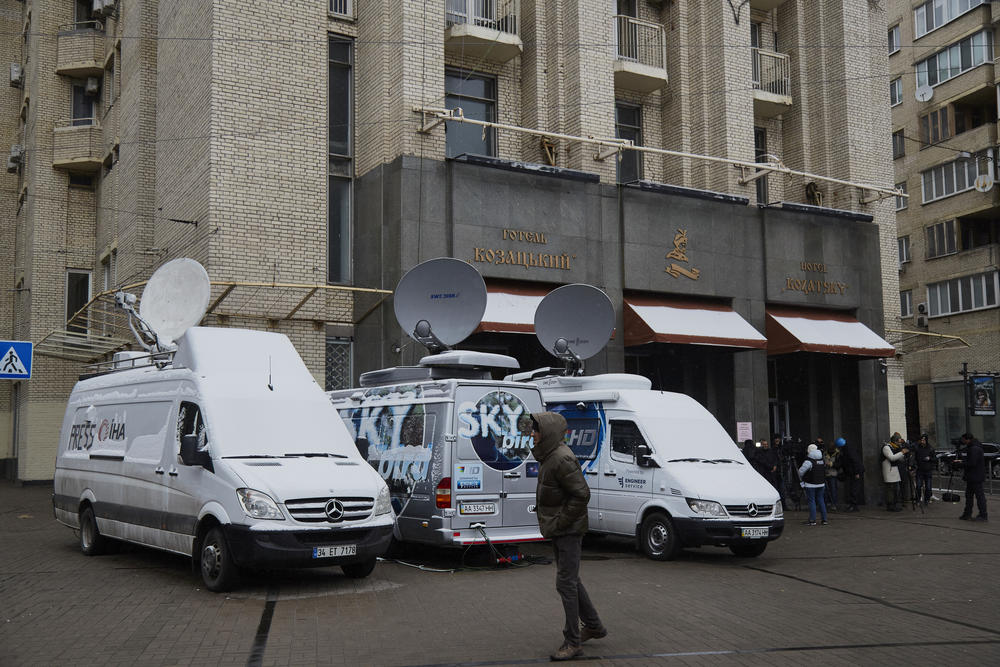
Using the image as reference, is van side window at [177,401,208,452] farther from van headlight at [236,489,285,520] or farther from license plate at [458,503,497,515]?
license plate at [458,503,497,515]

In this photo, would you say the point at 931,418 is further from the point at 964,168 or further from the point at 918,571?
the point at 918,571

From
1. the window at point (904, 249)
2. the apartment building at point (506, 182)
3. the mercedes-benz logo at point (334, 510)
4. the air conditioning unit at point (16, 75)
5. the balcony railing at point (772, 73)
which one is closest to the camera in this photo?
the mercedes-benz logo at point (334, 510)

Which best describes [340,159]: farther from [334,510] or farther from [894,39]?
[894,39]

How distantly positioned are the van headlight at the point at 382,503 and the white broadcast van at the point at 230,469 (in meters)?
0.03

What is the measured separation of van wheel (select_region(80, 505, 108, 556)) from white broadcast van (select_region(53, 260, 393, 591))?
0.03 metres

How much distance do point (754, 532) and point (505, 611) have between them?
16.6 feet

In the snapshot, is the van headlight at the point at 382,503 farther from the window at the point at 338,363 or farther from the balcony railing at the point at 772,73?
the balcony railing at the point at 772,73

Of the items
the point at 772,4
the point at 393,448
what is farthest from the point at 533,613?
the point at 772,4

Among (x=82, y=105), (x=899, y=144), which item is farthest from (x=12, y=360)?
(x=899, y=144)

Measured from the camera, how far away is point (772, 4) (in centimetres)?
2630

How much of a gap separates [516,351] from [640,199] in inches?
178

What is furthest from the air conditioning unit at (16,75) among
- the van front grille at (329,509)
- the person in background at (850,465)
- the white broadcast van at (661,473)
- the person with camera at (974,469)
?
the person with camera at (974,469)

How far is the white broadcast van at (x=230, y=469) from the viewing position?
32.5ft

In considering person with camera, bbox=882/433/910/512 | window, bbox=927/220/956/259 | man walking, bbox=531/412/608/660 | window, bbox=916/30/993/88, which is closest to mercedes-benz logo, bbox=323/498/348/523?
man walking, bbox=531/412/608/660
